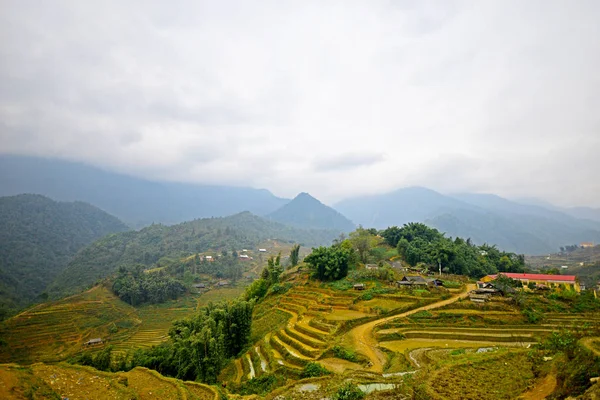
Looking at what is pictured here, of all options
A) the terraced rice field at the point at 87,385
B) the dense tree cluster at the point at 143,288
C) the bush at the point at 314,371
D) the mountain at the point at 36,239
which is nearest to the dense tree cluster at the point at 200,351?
the terraced rice field at the point at 87,385

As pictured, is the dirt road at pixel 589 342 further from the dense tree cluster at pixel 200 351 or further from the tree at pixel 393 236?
the tree at pixel 393 236

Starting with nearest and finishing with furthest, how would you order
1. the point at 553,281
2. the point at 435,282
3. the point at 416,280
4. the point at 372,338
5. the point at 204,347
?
the point at 204,347, the point at 372,338, the point at 416,280, the point at 435,282, the point at 553,281

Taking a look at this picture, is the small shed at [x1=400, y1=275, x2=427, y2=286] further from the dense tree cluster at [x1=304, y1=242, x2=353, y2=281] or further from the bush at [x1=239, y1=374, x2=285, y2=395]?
the bush at [x1=239, y1=374, x2=285, y2=395]

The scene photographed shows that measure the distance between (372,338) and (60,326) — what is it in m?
54.2

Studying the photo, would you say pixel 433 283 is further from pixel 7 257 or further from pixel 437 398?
pixel 7 257

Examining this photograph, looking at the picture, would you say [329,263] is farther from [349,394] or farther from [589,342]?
[589,342]

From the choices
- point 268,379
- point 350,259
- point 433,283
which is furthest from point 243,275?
point 268,379

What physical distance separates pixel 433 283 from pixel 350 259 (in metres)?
14.7

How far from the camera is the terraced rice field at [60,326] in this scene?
41.7 m

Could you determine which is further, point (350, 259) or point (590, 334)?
point (350, 259)

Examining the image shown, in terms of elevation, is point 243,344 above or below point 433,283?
below

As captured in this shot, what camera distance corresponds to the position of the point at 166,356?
2338cm

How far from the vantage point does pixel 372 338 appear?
75.2 feet

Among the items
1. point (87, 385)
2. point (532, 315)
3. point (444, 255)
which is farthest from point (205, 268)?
point (87, 385)
